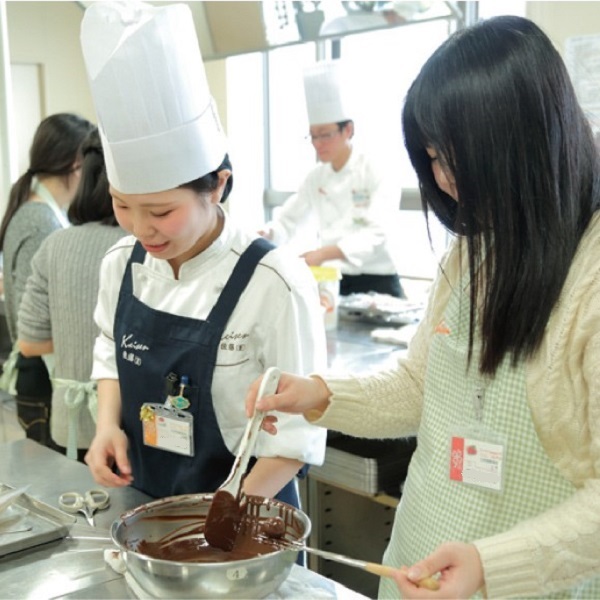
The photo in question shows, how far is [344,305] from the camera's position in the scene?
286 centimetres

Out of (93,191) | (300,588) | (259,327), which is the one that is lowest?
(300,588)

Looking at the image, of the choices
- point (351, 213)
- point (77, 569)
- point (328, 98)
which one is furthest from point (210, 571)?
point (328, 98)

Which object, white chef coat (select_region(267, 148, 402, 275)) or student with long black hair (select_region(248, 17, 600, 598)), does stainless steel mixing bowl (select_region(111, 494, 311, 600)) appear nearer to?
student with long black hair (select_region(248, 17, 600, 598))

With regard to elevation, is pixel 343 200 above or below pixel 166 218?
below

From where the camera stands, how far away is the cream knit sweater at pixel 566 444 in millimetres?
896

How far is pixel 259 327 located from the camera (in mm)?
1322

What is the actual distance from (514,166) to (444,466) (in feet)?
1.34

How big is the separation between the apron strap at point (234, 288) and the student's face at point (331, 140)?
2.51 metres

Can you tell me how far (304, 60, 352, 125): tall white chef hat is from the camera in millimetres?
3797

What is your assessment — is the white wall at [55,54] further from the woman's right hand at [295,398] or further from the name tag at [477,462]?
the name tag at [477,462]

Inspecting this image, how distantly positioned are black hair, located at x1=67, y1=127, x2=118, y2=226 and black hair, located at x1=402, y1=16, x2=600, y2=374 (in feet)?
3.39

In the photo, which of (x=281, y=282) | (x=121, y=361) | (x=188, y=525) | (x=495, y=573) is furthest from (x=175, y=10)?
(x=495, y=573)

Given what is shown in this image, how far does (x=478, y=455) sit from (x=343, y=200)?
285cm

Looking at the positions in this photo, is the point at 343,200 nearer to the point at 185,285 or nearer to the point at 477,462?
the point at 185,285
